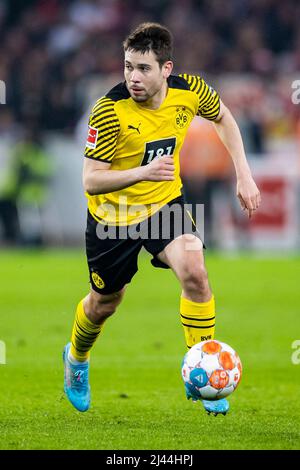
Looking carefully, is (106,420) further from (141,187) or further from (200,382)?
(141,187)

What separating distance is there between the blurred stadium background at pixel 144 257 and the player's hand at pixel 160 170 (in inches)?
50.8

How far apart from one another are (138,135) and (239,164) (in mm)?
695

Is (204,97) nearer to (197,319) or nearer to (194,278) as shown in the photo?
(194,278)

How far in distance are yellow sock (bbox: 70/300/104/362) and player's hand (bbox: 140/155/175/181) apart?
1231 mm

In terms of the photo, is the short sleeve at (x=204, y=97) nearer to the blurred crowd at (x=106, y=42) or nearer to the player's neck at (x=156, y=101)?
the player's neck at (x=156, y=101)

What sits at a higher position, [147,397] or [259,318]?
[147,397]

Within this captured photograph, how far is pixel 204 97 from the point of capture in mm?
6367

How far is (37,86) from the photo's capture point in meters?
19.8

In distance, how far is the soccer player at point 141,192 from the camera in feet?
19.1

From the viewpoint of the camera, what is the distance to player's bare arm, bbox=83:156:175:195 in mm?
5438

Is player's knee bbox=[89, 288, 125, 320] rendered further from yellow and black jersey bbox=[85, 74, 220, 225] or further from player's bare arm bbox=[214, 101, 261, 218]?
player's bare arm bbox=[214, 101, 261, 218]

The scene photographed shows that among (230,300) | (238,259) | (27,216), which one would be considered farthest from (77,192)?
(230,300)

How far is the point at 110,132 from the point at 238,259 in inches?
403

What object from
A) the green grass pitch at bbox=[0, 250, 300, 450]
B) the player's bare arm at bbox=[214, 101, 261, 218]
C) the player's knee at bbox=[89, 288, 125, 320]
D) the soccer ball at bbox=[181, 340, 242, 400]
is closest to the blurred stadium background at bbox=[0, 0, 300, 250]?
the green grass pitch at bbox=[0, 250, 300, 450]
